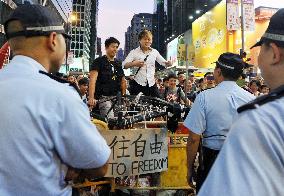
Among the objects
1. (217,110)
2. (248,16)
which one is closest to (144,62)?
(217,110)

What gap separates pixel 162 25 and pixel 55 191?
157037 mm

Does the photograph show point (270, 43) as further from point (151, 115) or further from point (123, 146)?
point (151, 115)

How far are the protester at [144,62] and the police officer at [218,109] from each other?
9.38ft

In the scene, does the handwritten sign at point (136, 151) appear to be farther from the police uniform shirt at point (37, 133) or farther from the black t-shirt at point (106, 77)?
the police uniform shirt at point (37, 133)

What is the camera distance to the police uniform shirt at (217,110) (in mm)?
4750

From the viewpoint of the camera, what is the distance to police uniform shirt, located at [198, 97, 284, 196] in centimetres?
131

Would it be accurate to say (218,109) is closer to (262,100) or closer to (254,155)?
(262,100)

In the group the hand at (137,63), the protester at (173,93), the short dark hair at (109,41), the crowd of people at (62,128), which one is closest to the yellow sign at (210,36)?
the protester at (173,93)

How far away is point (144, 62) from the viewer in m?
7.84

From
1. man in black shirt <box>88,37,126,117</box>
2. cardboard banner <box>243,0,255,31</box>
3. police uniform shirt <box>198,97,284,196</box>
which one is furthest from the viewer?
cardboard banner <box>243,0,255,31</box>

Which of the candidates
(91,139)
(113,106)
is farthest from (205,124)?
(91,139)

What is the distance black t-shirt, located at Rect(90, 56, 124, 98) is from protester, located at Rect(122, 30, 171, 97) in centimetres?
31

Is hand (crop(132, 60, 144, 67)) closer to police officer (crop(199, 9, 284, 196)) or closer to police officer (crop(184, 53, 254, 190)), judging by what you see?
police officer (crop(184, 53, 254, 190))

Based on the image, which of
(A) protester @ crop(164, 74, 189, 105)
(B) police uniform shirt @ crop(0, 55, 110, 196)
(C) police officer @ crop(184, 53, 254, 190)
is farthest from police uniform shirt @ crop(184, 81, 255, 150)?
(A) protester @ crop(164, 74, 189, 105)
